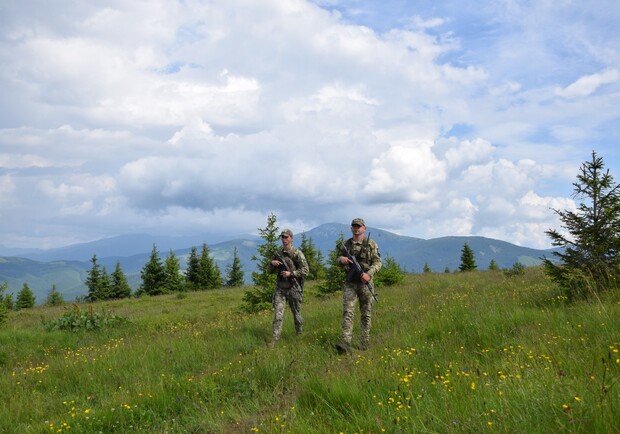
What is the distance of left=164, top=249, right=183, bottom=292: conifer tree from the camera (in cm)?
4259

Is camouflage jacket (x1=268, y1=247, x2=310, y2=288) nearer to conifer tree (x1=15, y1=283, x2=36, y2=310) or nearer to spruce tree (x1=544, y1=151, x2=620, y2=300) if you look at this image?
spruce tree (x1=544, y1=151, x2=620, y2=300)

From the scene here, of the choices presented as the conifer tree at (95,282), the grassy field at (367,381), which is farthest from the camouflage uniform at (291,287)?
the conifer tree at (95,282)

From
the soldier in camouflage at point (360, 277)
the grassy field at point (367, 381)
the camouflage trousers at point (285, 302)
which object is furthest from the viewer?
the camouflage trousers at point (285, 302)

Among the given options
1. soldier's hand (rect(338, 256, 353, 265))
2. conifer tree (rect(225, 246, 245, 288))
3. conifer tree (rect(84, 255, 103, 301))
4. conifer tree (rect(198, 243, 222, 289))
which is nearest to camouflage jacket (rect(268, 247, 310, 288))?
soldier's hand (rect(338, 256, 353, 265))

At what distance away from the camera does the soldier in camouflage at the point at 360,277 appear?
26.0 ft

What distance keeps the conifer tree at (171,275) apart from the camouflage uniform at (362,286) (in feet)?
122

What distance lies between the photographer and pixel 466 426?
2.98m

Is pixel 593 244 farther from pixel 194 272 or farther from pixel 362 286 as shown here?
pixel 194 272

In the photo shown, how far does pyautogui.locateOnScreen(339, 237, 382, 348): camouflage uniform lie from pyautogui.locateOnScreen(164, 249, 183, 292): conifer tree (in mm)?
37154

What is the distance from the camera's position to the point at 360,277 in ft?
26.7

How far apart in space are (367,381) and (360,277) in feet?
12.2

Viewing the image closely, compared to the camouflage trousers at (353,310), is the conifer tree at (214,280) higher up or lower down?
lower down

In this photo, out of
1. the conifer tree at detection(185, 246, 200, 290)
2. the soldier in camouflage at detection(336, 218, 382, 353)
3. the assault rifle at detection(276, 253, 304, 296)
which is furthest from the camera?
the conifer tree at detection(185, 246, 200, 290)

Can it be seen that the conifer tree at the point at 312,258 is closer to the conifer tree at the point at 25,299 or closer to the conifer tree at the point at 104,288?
the conifer tree at the point at 104,288
